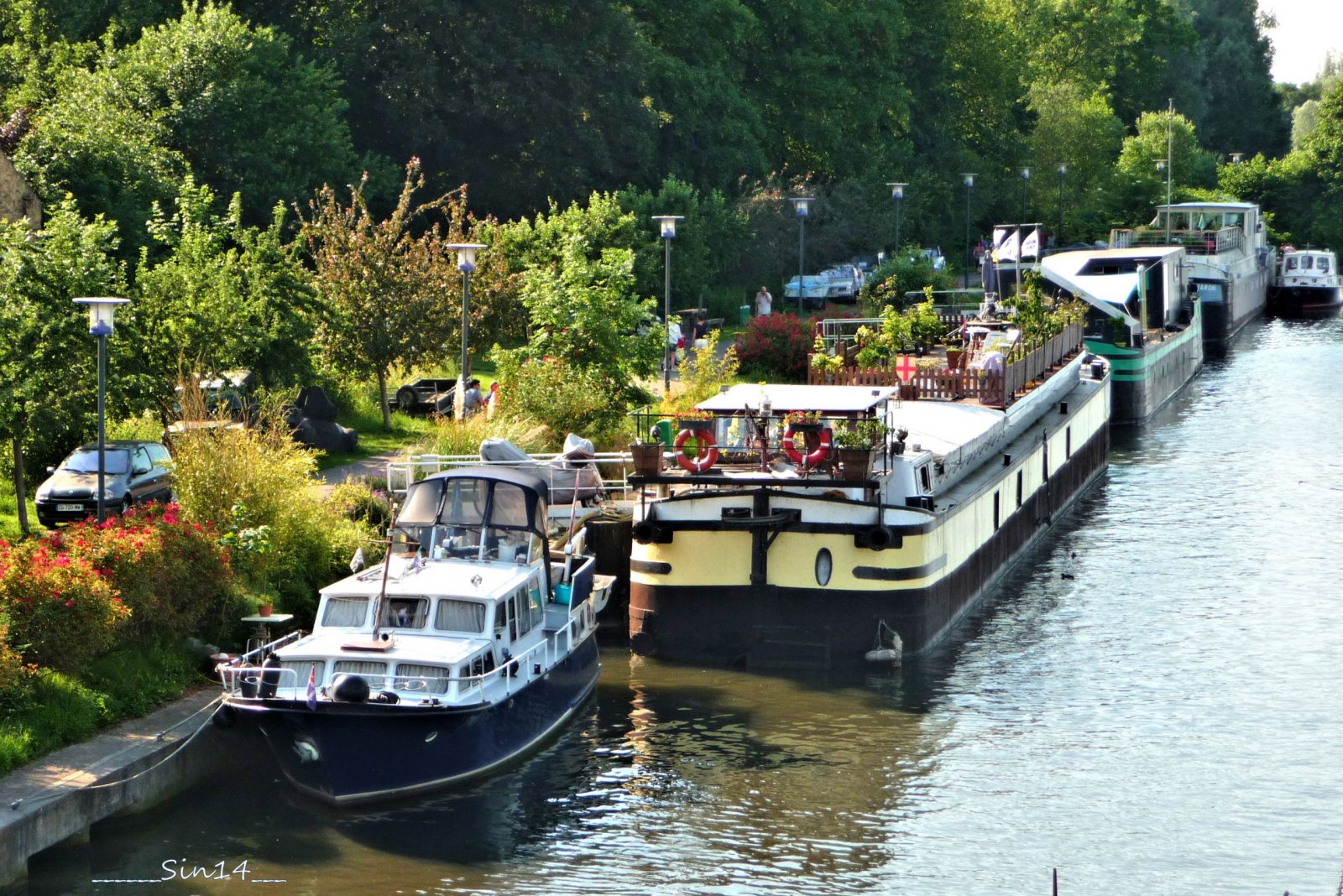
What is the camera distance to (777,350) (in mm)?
51344

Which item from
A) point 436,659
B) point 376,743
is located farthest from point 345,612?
point 376,743

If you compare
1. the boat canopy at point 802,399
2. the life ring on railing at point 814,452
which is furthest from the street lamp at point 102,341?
the life ring on railing at point 814,452

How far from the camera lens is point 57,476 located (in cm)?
3053

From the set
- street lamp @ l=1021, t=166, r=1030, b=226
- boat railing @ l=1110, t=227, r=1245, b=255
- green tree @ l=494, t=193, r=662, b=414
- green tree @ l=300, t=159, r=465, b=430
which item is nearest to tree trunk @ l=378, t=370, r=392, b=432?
green tree @ l=300, t=159, r=465, b=430

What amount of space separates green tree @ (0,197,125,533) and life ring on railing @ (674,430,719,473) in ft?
33.8

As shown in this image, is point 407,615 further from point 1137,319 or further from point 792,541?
point 1137,319

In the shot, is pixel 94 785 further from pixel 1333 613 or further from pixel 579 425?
pixel 1333 613

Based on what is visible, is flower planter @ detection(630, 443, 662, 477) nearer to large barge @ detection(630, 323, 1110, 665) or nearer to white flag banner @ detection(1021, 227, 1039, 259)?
large barge @ detection(630, 323, 1110, 665)

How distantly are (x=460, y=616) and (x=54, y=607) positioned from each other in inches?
196

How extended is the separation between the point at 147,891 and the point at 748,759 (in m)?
8.09

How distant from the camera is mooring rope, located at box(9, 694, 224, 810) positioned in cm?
1917

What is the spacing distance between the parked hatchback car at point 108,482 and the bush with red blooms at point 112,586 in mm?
5103

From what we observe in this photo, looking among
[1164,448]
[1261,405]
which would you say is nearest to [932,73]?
[1261,405]

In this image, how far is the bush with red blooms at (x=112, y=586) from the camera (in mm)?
20984
